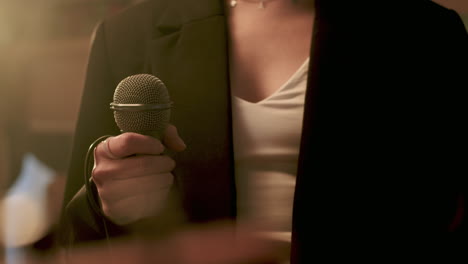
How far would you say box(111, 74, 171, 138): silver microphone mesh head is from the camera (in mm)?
478

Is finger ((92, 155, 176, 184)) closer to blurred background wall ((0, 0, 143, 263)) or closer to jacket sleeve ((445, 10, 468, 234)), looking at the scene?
jacket sleeve ((445, 10, 468, 234))

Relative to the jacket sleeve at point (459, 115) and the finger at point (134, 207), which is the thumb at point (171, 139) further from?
the jacket sleeve at point (459, 115)

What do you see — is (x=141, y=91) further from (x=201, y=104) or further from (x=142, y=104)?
(x=201, y=104)

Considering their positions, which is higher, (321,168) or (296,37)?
(296,37)

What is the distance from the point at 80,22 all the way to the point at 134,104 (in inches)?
42.1

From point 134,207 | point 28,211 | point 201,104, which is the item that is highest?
point 201,104

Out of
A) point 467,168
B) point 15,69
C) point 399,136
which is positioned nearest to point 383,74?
point 399,136

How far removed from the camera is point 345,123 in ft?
2.11

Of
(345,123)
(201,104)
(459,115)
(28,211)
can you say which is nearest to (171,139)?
(201,104)

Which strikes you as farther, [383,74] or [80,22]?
[80,22]

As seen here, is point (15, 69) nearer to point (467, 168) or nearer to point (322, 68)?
point (322, 68)

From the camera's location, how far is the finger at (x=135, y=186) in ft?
1.63

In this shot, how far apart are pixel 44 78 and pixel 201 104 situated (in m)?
1.18

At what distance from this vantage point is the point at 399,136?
25.8 inches
